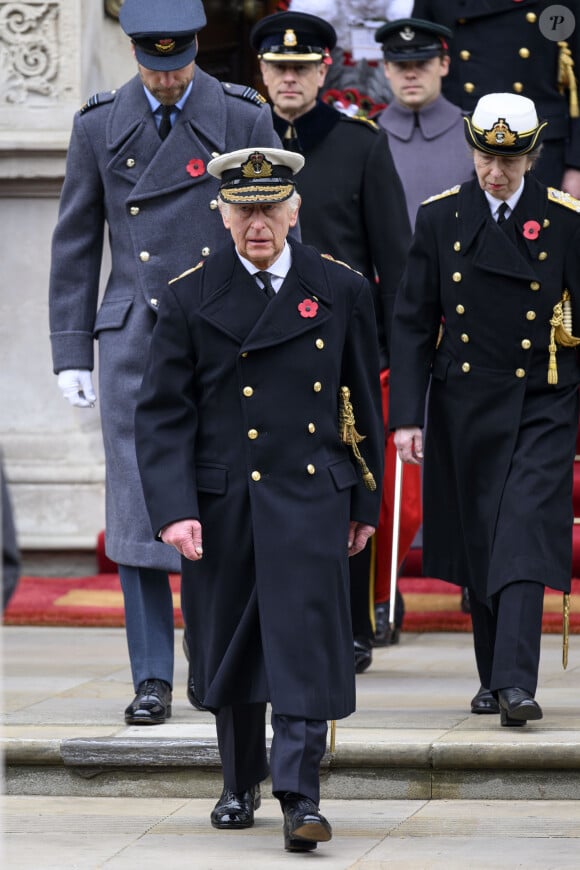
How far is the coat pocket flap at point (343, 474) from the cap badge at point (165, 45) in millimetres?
1556

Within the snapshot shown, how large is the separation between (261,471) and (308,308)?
417 mm

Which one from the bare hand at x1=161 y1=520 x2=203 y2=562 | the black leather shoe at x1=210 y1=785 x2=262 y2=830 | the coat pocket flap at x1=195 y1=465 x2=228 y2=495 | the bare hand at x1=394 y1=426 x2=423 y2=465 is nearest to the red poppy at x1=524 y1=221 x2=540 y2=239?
the bare hand at x1=394 y1=426 x2=423 y2=465

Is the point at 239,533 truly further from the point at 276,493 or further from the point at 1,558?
the point at 1,558

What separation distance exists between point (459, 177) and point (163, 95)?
1918mm

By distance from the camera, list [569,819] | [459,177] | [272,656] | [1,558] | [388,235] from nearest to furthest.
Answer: [1,558], [272,656], [569,819], [388,235], [459,177]

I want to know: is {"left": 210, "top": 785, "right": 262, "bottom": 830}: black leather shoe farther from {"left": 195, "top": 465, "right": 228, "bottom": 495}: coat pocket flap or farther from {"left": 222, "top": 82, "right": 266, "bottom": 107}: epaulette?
{"left": 222, "top": 82, "right": 266, "bottom": 107}: epaulette

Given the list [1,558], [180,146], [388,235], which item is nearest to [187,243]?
[180,146]

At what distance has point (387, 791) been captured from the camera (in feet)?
20.7

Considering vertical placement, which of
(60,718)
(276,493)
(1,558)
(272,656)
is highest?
(1,558)

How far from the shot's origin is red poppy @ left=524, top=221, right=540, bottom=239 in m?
6.73

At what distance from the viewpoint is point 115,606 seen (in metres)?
8.84

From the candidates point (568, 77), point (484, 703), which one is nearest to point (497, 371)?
point (484, 703)

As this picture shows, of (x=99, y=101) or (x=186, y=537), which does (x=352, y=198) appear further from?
(x=186, y=537)

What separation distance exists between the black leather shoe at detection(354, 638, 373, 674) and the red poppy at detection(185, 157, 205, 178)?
1.73m
